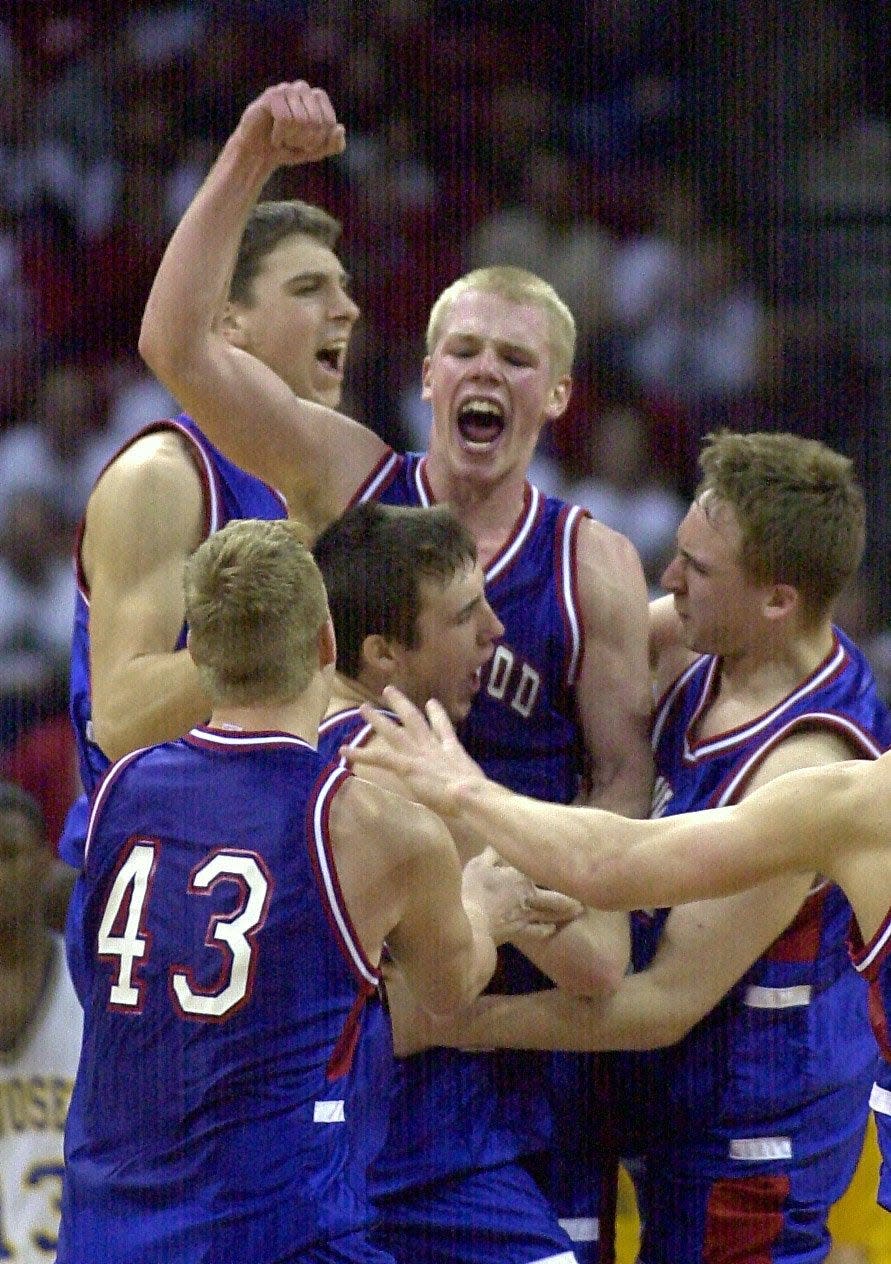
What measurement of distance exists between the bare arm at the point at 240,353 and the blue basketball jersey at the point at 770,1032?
0.91 meters

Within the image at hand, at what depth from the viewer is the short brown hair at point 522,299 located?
4.38 meters

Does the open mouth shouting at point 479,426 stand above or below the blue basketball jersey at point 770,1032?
above

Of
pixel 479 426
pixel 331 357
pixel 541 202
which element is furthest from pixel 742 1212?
pixel 541 202

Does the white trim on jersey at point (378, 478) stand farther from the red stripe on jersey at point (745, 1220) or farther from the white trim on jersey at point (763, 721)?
the red stripe on jersey at point (745, 1220)

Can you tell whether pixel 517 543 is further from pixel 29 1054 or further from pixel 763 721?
pixel 29 1054

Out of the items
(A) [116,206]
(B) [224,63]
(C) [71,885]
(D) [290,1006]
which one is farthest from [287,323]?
(B) [224,63]

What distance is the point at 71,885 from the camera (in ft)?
18.1

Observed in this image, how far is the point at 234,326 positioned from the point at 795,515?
1411 mm

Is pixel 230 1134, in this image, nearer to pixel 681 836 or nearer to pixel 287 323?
pixel 681 836

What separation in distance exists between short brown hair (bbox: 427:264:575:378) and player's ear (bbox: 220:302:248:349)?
1.65ft

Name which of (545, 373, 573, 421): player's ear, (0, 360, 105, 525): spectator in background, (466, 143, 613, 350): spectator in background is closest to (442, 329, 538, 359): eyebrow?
(545, 373, 573, 421): player's ear

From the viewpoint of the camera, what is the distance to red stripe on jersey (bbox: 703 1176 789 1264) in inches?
158

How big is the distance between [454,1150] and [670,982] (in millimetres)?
507

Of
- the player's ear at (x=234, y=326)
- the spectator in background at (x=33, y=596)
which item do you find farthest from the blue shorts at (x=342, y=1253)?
the spectator in background at (x=33, y=596)
